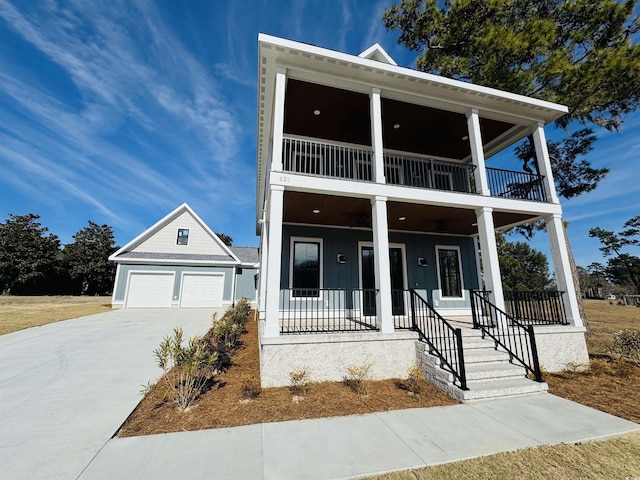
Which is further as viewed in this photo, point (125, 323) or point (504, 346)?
point (125, 323)

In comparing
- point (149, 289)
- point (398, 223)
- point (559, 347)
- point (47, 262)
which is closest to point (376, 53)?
point (398, 223)

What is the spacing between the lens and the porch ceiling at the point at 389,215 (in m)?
6.83

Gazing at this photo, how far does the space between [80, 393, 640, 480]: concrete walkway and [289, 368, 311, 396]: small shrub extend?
102cm

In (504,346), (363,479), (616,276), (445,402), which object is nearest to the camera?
(363,479)

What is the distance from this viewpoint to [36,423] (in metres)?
3.40

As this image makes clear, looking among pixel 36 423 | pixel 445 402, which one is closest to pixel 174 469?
pixel 36 423

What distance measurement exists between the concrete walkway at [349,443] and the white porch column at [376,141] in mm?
4820

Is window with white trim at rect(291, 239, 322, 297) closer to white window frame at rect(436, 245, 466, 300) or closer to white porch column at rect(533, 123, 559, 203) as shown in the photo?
white window frame at rect(436, 245, 466, 300)

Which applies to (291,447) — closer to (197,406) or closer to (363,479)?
(363,479)

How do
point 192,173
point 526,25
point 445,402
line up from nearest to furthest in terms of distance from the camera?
point 445,402
point 526,25
point 192,173

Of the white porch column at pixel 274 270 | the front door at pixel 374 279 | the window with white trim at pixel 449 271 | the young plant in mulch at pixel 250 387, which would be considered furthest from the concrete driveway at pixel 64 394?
the window with white trim at pixel 449 271

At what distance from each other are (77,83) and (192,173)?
362 inches

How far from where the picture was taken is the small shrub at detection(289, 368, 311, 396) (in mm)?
4632

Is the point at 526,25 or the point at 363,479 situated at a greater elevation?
the point at 526,25
